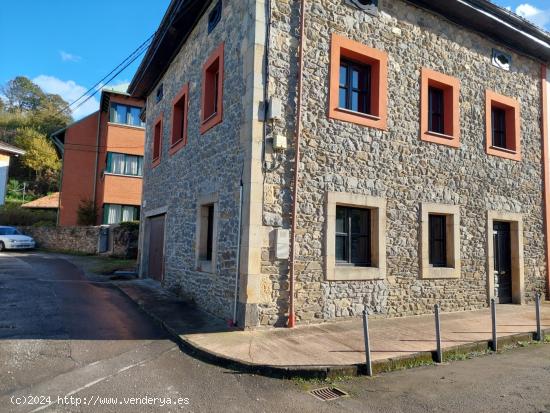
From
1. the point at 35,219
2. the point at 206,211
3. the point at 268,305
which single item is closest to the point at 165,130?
the point at 206,211

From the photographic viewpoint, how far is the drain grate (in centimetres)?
453

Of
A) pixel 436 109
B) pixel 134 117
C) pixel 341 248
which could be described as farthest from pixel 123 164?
pixel 341 248

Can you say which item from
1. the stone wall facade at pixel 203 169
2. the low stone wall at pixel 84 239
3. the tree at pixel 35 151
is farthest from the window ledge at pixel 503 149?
the tree at pixel 35 151

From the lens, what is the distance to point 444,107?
10.1m

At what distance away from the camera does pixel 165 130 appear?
510 inches

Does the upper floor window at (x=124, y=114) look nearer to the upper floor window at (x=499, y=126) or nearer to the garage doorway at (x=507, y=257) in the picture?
the upper floor window at (x=499, y=126)

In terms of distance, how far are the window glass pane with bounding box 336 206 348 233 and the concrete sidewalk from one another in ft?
5.92

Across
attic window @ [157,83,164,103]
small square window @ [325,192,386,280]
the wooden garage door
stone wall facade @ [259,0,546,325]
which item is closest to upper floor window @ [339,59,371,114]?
stone wall facade @ [259,0,546,325]

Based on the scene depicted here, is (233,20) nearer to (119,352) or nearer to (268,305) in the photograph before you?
(268,305)

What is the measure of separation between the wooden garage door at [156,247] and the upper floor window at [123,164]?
10.4 meters

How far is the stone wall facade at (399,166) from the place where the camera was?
24.7ft

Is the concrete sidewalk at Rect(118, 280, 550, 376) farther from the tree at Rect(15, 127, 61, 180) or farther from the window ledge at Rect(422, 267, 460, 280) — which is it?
the tree at Rect(15, 127, 61, 180)

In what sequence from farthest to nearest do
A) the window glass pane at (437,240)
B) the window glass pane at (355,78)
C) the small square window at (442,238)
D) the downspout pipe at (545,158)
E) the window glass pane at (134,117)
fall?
the window glass pane at (134,117)
the downspout pipe at (545,158)
the window glass pane at (437,240)
the small square window at (442,238)
the window glass pane at (355,78)

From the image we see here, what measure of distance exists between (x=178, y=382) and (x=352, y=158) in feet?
17.4
